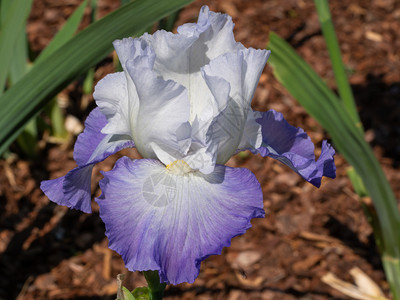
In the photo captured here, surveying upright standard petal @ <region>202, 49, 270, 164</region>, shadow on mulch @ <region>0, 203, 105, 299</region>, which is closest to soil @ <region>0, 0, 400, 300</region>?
shadow on mulch @ <region>0, 203, 105, 299</region>

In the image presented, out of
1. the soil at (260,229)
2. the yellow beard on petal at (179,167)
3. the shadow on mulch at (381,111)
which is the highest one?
the yellow beard on petal at (179,167)

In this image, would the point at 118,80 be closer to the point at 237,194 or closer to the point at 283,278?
the point at 237,194

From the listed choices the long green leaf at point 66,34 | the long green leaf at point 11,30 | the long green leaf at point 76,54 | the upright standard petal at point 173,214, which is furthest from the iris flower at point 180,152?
the long green leaf at point 66,34

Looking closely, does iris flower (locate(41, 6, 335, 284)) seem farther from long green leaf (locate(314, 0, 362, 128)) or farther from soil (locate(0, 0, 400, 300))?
soil (locate(0, 0, 400, 300))

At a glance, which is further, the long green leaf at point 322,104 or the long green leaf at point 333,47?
the long green leaf at point 333,47

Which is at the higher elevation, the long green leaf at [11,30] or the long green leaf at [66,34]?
the long green leaf at [11,30]

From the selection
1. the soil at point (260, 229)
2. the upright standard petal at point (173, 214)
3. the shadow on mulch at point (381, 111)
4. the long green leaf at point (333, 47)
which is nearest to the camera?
the upright standard petal at point (173, 214)

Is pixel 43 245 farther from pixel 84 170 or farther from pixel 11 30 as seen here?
pixel 84 170

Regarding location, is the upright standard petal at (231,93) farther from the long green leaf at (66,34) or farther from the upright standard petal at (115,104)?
the long green leaf at (66,34)
